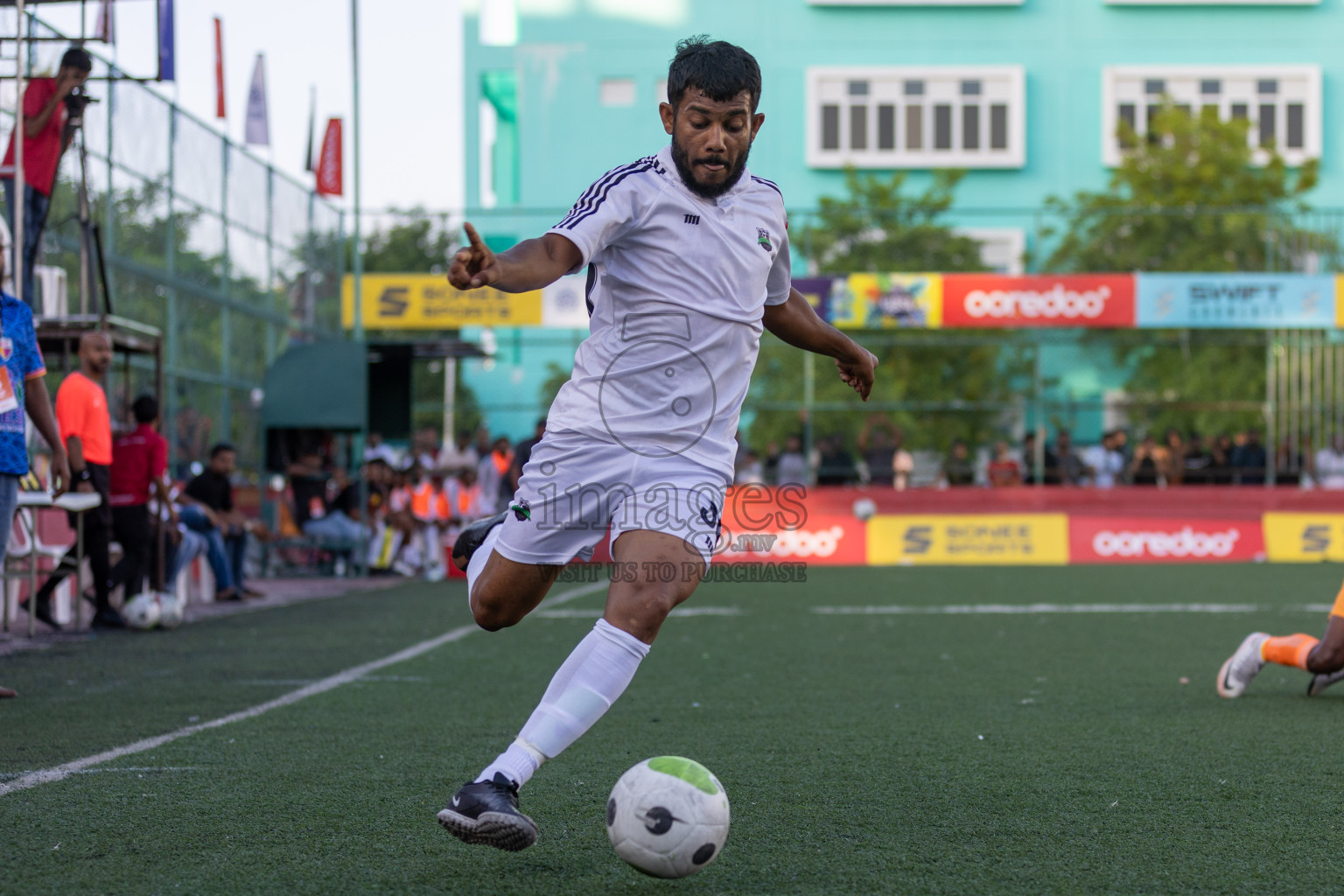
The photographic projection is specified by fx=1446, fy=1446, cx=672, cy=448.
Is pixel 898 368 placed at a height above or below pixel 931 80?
below

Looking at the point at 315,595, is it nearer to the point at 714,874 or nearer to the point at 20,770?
the point at 20,770

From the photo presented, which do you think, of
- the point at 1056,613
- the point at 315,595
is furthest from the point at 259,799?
the point at 315,595

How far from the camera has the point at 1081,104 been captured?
Answer: 31859mm

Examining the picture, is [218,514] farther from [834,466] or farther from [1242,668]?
[834,466]

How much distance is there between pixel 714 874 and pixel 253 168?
53.6 feet

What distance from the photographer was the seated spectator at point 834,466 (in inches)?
865

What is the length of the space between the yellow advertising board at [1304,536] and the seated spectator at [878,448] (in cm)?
532

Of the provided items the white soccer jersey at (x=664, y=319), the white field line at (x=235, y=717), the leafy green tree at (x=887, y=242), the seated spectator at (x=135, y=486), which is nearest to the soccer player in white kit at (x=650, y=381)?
the white soccer jersey at (x=664, y=319)

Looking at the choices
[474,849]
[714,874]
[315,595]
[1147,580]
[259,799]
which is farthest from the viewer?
[1147,580]

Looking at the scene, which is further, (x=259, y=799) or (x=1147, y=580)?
(x=1147, y=580)

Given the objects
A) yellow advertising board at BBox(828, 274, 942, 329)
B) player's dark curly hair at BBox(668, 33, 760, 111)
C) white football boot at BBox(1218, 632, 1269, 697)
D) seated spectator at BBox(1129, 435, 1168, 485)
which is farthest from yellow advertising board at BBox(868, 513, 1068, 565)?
player's dark curly hair at BBox(668, 33, 760, 111)

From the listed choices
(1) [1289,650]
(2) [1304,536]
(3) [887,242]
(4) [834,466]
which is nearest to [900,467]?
(4) [834,466]

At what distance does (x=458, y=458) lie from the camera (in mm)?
20984

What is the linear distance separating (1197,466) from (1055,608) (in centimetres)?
1118
